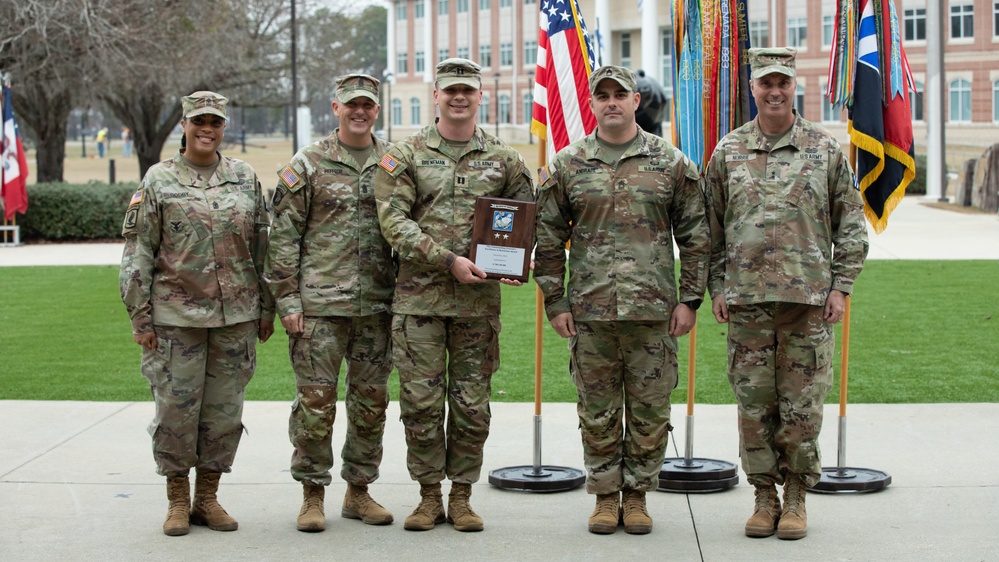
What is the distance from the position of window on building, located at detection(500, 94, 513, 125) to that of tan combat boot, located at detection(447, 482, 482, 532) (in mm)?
76837

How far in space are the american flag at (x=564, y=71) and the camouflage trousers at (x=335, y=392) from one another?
5.76ft

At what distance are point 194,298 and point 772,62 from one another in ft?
9.42

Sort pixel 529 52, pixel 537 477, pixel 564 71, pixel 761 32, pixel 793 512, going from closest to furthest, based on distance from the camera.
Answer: pixel 793 512 < pixel 537 477 < pixel 564 71 < pixel 761 32 < pixel 529 52

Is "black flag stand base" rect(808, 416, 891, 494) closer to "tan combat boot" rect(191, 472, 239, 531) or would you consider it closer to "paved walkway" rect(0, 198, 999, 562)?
"paved walkway" rect(0, 198, 999, 562)

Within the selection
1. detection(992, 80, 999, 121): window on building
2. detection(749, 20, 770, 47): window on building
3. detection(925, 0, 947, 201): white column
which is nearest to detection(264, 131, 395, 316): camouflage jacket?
detection(925, 0, 947, 201): white column

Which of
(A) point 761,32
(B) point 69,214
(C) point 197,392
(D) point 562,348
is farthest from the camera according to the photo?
(A) point 761,32

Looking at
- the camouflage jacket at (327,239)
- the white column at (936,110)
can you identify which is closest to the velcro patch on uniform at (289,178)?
the camouflage jacket at (327,239)

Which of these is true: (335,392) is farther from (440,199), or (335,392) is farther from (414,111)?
(414,111)

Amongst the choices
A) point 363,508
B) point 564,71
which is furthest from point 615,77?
point 363,508

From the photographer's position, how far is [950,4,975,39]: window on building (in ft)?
202

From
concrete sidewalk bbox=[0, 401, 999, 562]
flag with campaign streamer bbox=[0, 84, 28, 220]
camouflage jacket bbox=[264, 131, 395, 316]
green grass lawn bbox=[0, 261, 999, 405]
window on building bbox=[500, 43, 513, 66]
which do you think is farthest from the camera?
window on building bbox=[500, 43, 513, 66]

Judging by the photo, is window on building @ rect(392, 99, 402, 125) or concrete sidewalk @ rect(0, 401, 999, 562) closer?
concrete sidewalk @ rect(0, 401, 999, 562)

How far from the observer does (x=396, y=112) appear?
8975 centimetres

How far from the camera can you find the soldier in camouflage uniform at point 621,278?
565 centimetres
